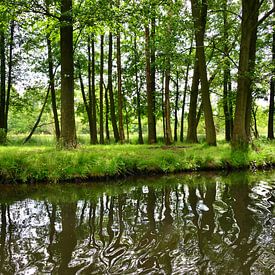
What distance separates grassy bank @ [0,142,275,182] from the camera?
352 inches

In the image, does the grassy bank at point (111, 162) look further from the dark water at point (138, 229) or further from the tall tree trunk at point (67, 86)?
the tall tree trunk at point (67, 86)

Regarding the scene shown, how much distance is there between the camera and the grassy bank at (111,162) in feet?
29.3

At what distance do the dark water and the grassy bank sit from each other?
0.54m

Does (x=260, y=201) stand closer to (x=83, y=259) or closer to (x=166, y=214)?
(x=166, y=214)

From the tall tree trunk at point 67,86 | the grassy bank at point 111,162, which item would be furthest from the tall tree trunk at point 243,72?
the tall tree trunk at point 67,86

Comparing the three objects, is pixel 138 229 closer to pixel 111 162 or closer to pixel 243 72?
pixel 111 162

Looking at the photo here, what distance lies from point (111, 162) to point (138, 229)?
4.70 metres

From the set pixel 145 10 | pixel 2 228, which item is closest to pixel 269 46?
pixel 145 10

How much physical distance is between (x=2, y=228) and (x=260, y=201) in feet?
17.0

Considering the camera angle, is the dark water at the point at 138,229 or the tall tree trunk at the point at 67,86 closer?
the dark water at the point at 138,229

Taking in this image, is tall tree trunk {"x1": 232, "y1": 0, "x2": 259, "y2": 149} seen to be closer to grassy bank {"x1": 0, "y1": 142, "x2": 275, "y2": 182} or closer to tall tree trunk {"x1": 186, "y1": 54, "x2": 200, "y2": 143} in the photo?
grassy bank {"x1": 0, "y1": 142, "x2": 275, "y2": 182}

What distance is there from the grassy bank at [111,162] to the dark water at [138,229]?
1.77ft

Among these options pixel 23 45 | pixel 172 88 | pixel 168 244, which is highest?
pixel 23 45

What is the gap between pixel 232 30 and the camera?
1653 cm
